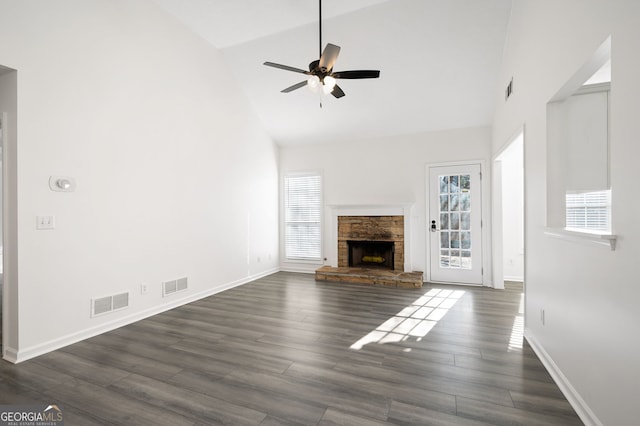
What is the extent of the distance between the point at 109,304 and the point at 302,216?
13.2 ft

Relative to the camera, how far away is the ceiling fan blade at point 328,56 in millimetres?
2778

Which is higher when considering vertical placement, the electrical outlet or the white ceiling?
the white ceiling

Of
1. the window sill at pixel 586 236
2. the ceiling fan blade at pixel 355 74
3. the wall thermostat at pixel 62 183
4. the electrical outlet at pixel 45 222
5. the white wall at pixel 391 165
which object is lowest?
the window sill at pixel 586 236

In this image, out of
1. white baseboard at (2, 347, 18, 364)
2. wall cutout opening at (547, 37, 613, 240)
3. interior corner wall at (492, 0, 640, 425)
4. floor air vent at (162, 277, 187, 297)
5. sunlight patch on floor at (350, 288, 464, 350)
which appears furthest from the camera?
floor air vent at (162, 277, 187, 297)

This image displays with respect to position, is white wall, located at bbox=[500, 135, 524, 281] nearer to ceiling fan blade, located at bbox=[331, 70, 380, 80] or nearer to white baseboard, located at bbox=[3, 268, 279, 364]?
ceiling fan blade, located at bbox=[331, 70, 380, 80]

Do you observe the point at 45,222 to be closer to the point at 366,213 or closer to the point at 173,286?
the point at 173,286

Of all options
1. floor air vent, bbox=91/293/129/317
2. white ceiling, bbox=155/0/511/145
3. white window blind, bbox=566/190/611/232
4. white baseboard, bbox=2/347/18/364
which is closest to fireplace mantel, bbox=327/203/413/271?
white ceiling, bbox=155/0/511/145

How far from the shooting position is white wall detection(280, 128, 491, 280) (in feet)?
18.5

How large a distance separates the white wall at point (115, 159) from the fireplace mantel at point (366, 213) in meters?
2.00

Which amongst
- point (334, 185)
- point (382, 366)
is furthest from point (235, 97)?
point (382, 366)

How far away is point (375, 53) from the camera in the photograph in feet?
14.8

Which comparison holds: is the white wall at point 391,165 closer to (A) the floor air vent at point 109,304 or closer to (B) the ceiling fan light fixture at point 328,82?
(B) the ceiling fan light fixture at point 328,82

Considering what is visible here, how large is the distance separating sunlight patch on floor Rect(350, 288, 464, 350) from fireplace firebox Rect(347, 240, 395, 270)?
138 cm

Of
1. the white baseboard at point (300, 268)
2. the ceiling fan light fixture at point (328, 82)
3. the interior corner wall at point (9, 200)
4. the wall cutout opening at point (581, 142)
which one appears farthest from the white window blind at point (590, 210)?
the interior corner wall at point (9, 200)
